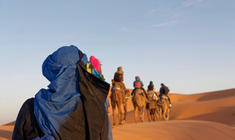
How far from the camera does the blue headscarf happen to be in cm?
261

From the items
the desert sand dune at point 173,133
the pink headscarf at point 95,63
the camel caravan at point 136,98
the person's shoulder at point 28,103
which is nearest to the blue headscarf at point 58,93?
the person's shoulder at point 28,103

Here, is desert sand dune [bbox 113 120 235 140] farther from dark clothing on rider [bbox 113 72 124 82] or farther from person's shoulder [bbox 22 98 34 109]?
person's shoulder [bbox 22 98 34 109]

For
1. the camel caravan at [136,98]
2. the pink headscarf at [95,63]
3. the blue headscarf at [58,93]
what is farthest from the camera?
the camel caravan at [136,98]

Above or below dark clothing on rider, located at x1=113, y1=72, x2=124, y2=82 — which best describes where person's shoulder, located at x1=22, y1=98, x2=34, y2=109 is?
below

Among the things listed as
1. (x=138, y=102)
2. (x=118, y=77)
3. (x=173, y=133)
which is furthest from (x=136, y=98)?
(x=173, y=133)

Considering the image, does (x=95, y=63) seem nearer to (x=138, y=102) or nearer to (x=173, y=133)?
(x=173, y=133)

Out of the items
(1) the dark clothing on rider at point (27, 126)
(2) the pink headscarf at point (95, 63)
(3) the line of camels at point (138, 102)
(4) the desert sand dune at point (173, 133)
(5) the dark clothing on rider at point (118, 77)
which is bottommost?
(4) the desert sand dune at point (173, 133)

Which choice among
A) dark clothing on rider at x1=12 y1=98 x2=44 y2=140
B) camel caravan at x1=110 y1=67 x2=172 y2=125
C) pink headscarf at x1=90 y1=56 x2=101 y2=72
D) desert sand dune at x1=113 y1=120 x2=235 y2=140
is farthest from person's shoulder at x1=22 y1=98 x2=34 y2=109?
camel caravan at x1=110 y1=67 x2=172 y2=125

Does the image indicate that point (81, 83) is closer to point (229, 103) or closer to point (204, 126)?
point (204, 126)

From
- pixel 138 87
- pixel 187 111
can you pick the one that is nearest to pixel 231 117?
pixel 187 111

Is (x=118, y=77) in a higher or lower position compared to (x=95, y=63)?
higher

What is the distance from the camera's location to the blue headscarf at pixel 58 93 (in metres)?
2.61

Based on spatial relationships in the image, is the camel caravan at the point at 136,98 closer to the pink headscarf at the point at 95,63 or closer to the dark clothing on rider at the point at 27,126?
the pink headscarf at the point at 95,63

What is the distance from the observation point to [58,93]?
265 centimetres
